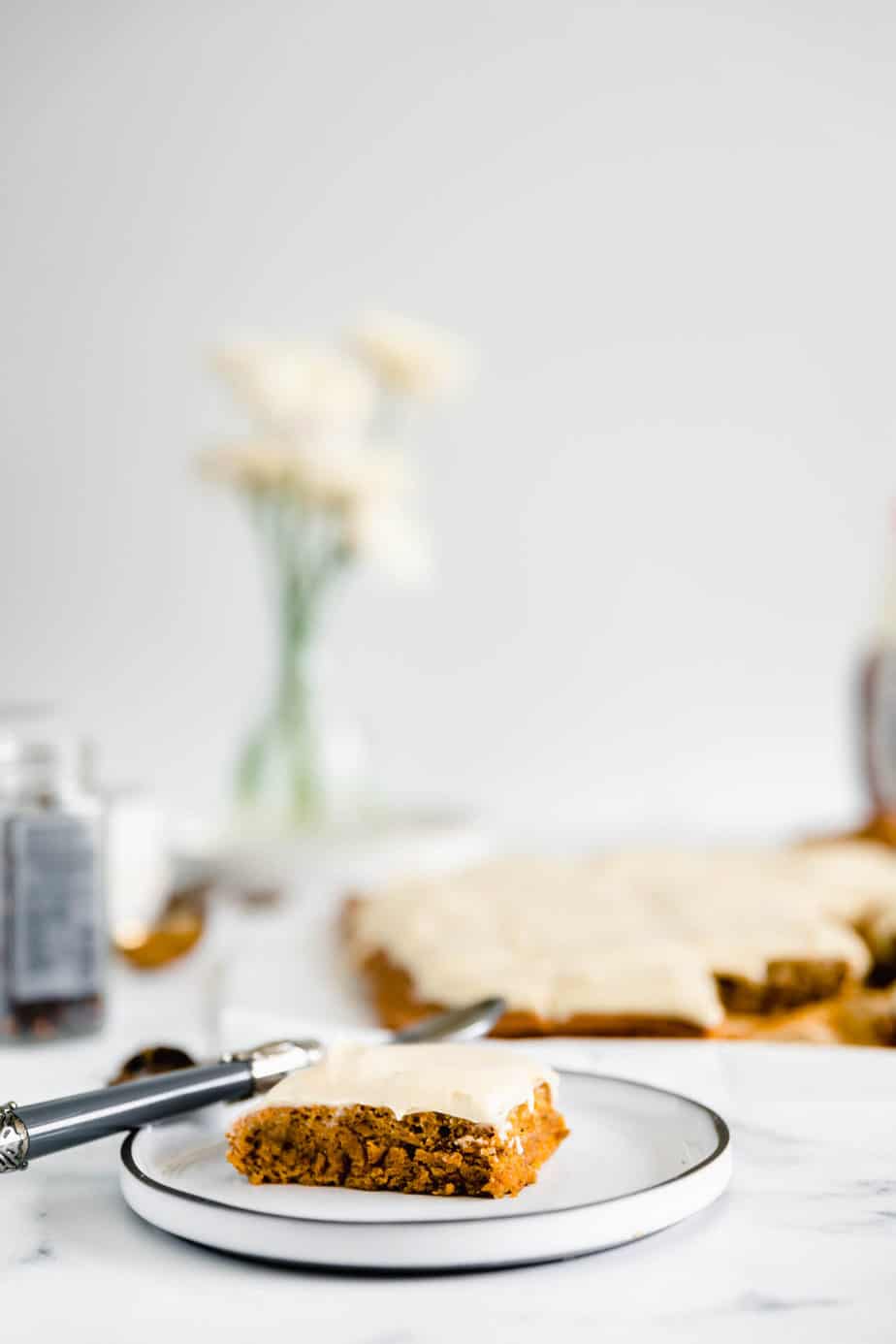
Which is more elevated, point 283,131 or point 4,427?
point 283,131

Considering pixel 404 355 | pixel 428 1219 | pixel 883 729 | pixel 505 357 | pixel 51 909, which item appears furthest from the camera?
pixel 505 357

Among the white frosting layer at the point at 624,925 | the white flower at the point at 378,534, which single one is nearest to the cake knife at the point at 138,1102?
the white frosting layer at the point at 624,925

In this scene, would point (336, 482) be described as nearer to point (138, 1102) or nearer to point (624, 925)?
point (624, 925)

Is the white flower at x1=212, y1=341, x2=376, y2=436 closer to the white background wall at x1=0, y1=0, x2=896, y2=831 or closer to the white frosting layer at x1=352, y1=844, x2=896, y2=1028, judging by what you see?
the white frosting layer at x1=352, y1=844, x2=896, y2=1028

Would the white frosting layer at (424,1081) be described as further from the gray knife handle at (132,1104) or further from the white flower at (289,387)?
the white flower at (289,387)

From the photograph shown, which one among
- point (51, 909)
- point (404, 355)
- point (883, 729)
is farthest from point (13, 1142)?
point (404, 355)

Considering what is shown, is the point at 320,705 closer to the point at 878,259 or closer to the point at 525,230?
the point at 525,230

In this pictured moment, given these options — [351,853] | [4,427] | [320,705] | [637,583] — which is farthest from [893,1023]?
[4,427]
